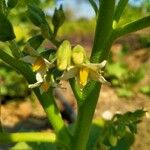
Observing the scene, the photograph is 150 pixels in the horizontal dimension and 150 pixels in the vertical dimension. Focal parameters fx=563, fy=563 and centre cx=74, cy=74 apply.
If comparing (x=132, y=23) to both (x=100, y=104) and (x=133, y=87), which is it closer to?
(x=100, y=104)

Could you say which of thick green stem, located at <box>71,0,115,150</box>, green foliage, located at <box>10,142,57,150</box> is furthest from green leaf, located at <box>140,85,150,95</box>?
thick green stem, located at <box>71,0,115,150</box>

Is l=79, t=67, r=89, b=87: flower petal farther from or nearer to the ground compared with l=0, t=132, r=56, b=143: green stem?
farther from the ground

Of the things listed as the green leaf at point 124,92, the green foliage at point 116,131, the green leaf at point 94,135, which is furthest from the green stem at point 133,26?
the green leaf at point 124,92

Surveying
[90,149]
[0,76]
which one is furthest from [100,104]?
[90,149]

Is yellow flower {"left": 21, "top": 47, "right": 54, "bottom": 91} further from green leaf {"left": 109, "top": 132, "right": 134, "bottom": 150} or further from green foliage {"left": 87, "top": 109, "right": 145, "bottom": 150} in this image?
green leaf {"left": 109, "top": 132, "right": 134, "bottom": 150}

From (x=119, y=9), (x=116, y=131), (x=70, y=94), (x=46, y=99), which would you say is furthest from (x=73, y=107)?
(x=119, y=9)
